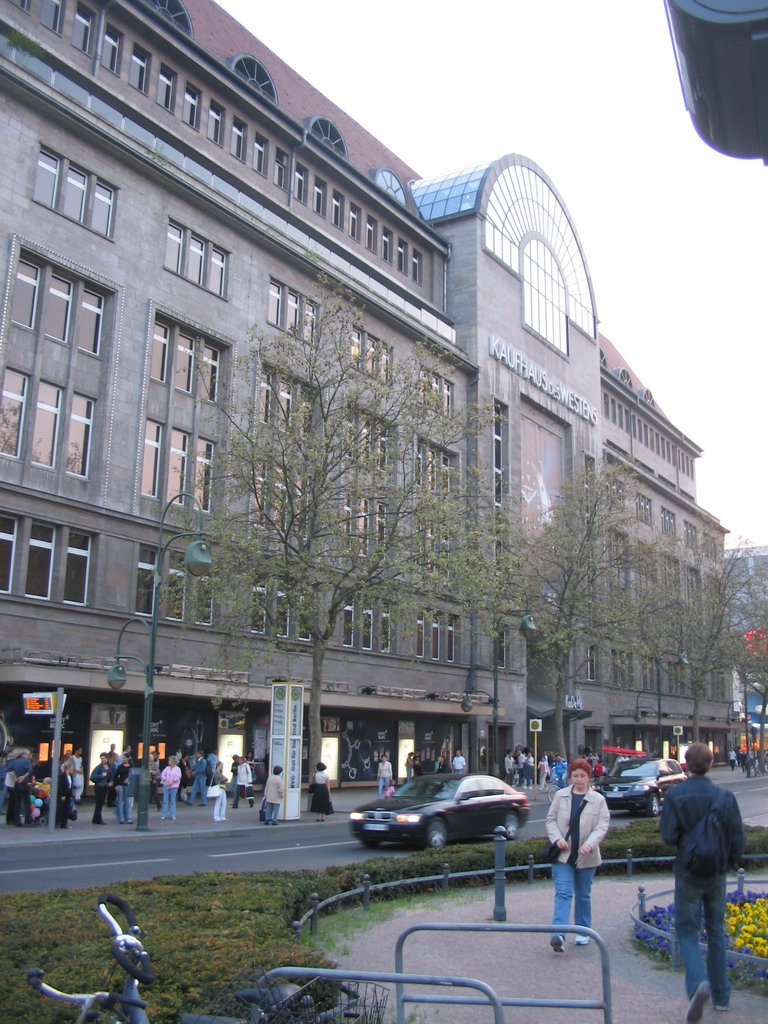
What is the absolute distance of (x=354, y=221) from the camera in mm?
50156

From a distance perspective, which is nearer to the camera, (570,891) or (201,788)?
(570,891)

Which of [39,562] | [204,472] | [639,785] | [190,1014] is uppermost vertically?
[204,472]

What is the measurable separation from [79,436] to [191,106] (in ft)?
51.3

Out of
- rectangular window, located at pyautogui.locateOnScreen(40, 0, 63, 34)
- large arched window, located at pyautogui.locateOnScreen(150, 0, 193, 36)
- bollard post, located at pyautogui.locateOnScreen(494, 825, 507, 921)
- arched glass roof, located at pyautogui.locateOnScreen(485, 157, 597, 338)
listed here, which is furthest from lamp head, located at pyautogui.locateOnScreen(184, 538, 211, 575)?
arched glass roof, located at pyautogui.locateOnScreen(485, 157, 597, 338)

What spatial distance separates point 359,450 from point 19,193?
42.6 ft

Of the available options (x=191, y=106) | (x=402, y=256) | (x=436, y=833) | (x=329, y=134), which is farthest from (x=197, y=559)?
(x=402, y=256)

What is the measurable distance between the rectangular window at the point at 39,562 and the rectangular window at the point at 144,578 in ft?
A: 11.3

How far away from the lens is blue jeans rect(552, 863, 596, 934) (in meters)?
9.34

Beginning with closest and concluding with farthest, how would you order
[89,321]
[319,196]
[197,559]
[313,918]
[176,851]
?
1. [313,918]
2. [176,851]
3. [197,559]
4. [89,321]
5. [319,196]

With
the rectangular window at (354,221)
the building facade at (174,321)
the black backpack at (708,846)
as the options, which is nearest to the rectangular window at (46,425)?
the building facade at (174,321)

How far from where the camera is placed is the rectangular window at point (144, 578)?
33.8 metres

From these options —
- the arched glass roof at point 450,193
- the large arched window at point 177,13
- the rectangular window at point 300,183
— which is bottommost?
the rectangular window at point 300,183

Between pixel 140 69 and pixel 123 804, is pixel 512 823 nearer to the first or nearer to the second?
pixel 123 804

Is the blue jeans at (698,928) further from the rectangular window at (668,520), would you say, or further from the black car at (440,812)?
the rectangular window at (668,520)
